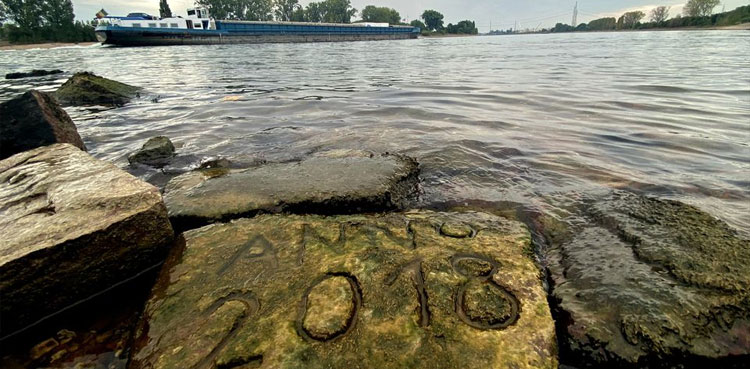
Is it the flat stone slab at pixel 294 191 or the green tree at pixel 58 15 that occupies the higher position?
the green tree at pixel 58 15

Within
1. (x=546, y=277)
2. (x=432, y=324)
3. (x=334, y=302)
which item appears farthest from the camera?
(x=546, y=277)

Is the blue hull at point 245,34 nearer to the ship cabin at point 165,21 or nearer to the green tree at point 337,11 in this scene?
the ship cabin at point 165,21

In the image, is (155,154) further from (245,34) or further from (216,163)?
(245,34)

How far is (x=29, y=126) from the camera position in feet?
13.2

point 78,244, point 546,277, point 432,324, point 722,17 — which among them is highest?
point 722,17

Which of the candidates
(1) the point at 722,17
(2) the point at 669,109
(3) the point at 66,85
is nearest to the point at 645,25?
(1) the point at 722,17

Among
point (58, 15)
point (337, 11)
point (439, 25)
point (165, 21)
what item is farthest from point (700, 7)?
point (58, 15)

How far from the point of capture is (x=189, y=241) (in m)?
2.07

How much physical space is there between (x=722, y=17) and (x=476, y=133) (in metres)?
94.9

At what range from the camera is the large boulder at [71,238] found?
1.60 meters

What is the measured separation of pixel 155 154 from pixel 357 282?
3909mm

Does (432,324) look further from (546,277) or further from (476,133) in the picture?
(476,133)

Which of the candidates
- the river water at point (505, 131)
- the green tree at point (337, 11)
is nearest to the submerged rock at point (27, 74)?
the river water at point (505, 131)

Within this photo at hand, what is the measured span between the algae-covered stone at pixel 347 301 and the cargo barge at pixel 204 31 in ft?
173
